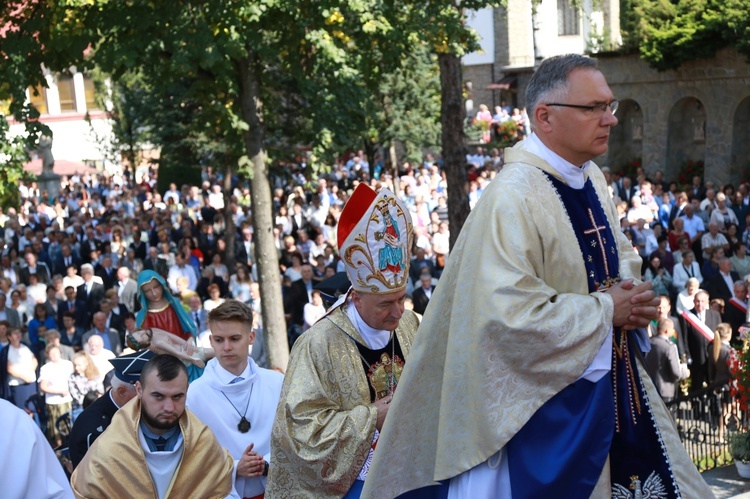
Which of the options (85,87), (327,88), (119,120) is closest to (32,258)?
(327,88)

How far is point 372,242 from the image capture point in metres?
4.45

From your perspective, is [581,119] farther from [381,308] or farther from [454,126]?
[454,126]

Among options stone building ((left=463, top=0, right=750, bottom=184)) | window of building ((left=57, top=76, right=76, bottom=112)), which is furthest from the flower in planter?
window of building ((left=57, top=76, right=76, bottom=112))

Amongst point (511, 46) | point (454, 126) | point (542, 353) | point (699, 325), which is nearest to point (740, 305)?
point (699, 325)

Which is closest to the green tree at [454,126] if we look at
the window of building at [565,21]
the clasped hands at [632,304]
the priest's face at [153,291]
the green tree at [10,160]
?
the priest's face at [153,291]

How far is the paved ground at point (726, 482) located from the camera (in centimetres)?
824

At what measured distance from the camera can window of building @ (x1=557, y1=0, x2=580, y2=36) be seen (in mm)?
39884

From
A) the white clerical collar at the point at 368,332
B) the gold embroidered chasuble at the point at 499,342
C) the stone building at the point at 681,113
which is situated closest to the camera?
the gold embroidered chasuble at the point at 499,342

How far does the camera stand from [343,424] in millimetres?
4320

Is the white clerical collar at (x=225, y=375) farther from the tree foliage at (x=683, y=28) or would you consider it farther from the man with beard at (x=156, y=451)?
the tree foliage at (x=683, y=28)

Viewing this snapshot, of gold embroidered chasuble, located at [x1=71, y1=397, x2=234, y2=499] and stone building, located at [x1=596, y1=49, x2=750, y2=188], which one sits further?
stone building, located at [x1=596, y1=49, x2=750, y2=188]

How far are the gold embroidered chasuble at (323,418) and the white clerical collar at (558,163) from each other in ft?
3.48

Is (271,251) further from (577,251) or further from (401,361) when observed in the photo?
(577,251)

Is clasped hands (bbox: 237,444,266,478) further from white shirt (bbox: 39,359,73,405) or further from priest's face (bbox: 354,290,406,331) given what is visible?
white shirt (bbox: 39,359,73,405)
